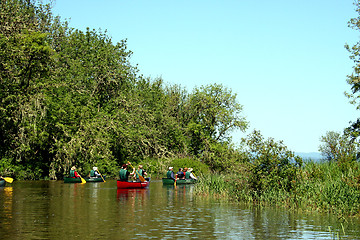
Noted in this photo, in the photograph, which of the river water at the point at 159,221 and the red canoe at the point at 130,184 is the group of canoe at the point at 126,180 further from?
the river water at the point at 159,221

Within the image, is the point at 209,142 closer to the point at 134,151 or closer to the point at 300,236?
the point at 134,151

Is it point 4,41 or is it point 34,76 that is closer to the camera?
point 4,41

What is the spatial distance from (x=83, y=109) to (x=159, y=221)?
98.6 ft

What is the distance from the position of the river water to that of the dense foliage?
59.3 ft

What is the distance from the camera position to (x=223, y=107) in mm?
59188

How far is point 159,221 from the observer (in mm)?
17234

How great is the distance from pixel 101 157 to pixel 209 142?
55.3ft

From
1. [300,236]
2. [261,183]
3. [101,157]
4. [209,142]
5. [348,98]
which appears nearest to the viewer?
[300,236]

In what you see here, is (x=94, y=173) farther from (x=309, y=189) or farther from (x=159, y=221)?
(x=159, y=221)

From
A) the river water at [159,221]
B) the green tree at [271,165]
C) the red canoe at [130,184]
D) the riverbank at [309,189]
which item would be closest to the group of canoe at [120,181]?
the red canoe at [130,184]

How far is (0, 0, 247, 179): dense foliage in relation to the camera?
4062 cm

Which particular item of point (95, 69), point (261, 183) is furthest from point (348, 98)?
point (95, 69)

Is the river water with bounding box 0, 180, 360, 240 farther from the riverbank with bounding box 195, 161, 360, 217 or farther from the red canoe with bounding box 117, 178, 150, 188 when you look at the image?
the red canoe with bounding box 117, 178, 150, 188

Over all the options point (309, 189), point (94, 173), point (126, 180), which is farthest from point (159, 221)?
point (94, 173)
